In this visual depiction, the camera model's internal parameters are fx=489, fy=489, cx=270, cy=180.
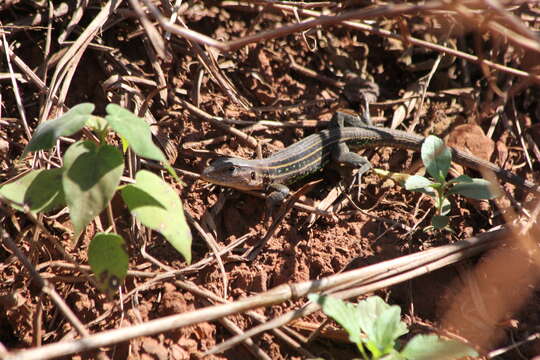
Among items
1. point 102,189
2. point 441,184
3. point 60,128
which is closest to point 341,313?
point 102,189

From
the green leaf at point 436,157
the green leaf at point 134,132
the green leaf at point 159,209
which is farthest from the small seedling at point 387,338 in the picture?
the green leaf at point 436,157

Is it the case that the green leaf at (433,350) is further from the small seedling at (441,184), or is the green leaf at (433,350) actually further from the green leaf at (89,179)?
the green leaf at (89,179)

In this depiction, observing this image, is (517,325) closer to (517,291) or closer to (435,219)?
(517,291)

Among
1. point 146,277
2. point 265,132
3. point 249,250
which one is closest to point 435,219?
point 249,250

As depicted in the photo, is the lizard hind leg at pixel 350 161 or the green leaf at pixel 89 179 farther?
the lizard hind leg at pixel 350 161

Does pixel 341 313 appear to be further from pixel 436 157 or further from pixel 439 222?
pixel 436 157

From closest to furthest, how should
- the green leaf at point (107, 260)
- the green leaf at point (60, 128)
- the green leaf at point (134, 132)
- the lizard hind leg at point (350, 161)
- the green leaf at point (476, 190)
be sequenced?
the green leaf at point (134, 132) < the green leaf at point (60, 128) < the green leaf at point (107, 260) < the green leaf at point (476, 190) < the lizard hind leg at point (350, 161)
